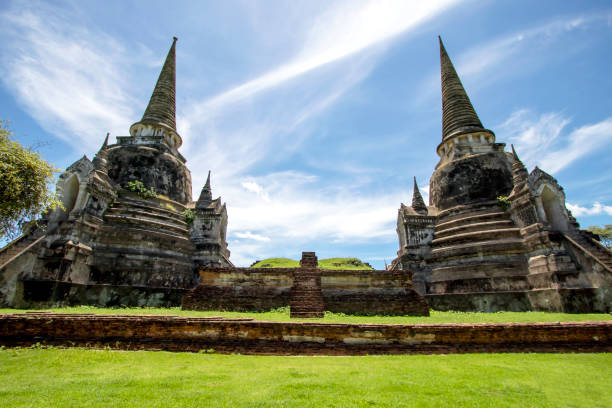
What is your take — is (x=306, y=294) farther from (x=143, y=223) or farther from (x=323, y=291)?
(x=143, y=223)

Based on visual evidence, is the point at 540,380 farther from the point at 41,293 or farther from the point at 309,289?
the point at 41,293

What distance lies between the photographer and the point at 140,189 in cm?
2019

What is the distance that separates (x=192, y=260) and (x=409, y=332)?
16.3 metres

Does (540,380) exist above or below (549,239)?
below

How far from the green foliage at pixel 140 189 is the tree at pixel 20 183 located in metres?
8.86

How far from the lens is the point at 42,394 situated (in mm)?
4551

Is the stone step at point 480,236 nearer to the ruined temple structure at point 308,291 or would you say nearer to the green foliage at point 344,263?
the ruined temple structure at point 308,291

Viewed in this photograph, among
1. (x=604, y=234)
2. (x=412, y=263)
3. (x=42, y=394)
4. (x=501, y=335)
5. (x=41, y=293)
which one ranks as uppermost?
(x=604, y=234)

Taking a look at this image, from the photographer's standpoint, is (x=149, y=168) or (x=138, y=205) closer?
(x=138, y=205)

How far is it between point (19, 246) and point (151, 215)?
6320 mm

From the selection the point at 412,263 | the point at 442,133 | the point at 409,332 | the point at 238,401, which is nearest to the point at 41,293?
the point at 238,401

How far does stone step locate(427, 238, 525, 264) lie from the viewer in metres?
16.9

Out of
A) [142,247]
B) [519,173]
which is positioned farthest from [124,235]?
[519,173]

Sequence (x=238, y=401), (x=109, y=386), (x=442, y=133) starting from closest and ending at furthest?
(x=238, y=401), (x=109, y=386), (x=442, y=133)
